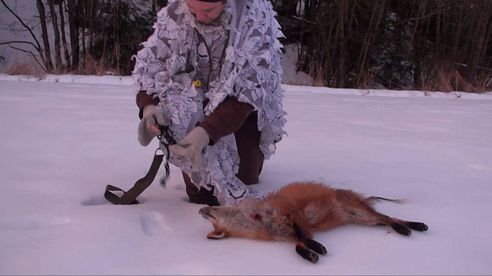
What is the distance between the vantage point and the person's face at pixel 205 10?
164 cm

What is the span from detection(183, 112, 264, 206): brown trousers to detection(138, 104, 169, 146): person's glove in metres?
0.25

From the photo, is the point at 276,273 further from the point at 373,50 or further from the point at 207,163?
the point at 373,50

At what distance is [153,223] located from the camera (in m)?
1.58

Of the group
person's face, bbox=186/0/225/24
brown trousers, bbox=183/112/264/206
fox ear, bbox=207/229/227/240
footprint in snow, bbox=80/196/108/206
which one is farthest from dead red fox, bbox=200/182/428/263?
person's face, bbox=186/0/225/24

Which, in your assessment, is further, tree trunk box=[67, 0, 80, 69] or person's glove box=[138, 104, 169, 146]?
tree trunk box=[67, 0, 80, 69]

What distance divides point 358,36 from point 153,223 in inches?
331

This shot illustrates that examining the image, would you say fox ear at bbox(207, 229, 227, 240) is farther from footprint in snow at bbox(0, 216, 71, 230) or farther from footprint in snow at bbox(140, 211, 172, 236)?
footprint in snow at bbox(0, 216, 71, 230)

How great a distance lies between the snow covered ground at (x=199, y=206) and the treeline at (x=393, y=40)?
17.9ft

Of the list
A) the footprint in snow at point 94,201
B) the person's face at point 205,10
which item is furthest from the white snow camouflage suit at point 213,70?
the footprint in snow at point 94,201

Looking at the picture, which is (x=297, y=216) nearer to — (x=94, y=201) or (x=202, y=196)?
(x=202, y=196)

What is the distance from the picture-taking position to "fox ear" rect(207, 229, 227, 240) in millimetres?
1469

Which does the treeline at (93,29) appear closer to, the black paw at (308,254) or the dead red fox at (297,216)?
the dead red fox at (297,216)

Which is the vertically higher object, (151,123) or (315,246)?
(151,123)

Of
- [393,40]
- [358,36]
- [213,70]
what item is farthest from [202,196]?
[393,40]
